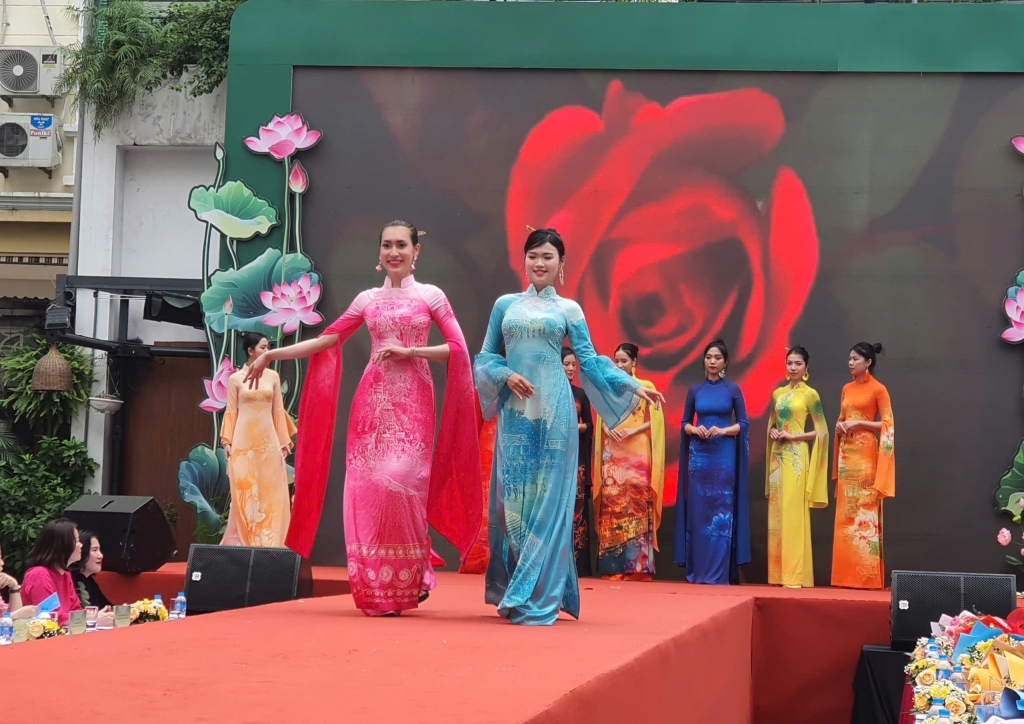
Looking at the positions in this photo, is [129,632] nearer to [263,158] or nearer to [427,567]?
[427,567]

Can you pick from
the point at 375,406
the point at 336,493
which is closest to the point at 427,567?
the point at 375,406

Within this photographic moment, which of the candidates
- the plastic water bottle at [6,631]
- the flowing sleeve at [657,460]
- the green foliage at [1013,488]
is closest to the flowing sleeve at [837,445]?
the flowing sleeve at [657,460]

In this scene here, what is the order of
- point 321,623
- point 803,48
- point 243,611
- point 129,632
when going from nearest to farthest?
point 129,632, point 321,623, point 243,611, point 803,48

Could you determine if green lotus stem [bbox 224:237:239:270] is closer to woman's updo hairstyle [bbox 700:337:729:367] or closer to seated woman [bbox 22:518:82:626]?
woman's updo hairstyle [bbox 700:337:729:367]

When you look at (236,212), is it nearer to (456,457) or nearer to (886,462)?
(886,462)

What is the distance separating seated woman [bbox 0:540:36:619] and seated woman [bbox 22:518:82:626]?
66 millimetres

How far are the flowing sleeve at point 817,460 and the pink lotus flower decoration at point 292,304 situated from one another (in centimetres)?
312

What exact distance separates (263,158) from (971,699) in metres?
6.19

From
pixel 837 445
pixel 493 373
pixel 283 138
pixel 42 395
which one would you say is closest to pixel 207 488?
pixel 283 138

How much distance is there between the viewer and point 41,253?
1137cm

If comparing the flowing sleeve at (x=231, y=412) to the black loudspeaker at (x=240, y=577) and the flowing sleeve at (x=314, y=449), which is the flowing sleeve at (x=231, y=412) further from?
the flowing sleeve at (x=314, y=449)

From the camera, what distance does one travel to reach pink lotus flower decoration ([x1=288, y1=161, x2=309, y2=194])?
8.52m

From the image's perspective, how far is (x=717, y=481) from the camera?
7.49m

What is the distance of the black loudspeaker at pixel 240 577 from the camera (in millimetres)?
5496
